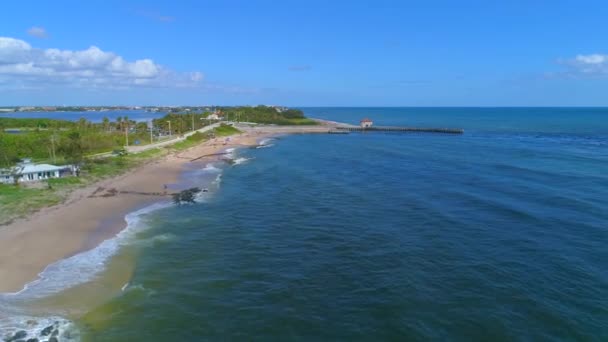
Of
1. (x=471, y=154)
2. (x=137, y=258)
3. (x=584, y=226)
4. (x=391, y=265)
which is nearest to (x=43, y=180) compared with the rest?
(x=137, y=258)

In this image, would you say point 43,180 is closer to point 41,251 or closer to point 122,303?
point 41,251

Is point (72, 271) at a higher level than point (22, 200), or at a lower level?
lower

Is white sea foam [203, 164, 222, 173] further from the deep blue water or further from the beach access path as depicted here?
the deep blue water

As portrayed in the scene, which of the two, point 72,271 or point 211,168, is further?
point 211,168

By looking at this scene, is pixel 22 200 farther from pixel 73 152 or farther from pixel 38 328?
pixel 38 328

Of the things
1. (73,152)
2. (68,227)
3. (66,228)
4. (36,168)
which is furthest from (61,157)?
(66,228)

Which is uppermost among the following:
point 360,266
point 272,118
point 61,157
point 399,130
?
point 272,118

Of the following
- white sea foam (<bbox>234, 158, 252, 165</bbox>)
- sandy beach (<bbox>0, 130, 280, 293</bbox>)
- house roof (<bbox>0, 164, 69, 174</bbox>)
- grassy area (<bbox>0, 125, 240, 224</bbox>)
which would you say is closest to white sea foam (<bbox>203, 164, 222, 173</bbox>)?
white sea foam (<bbox>234, 158, 252, 165</bbox>)
